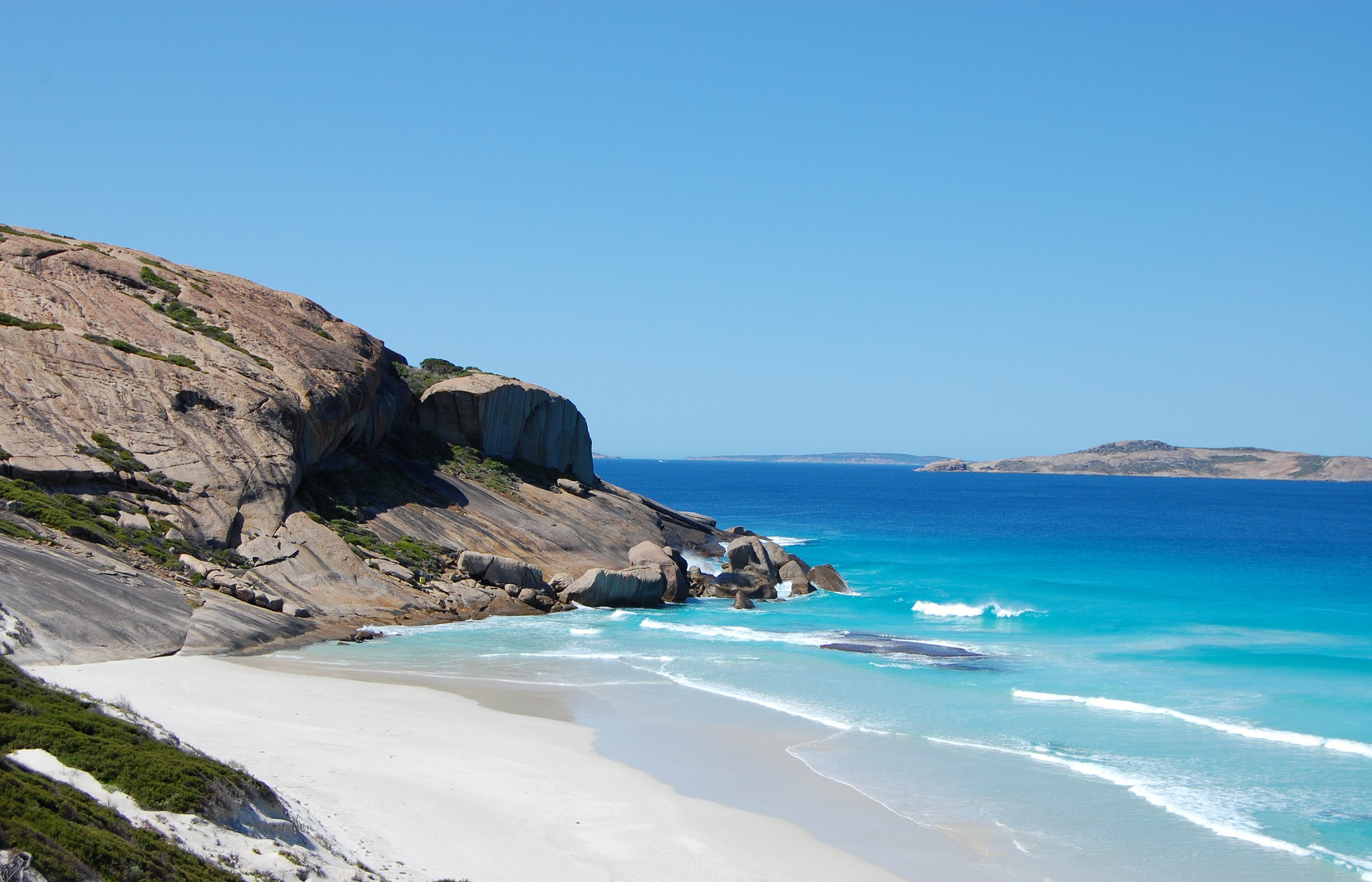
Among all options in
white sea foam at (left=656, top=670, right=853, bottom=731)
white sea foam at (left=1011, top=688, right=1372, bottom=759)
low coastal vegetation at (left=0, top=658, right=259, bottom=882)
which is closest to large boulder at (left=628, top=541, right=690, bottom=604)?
white sea foam at (left=656, top=670, right=853, bottom=731)

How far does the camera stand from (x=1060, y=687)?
94.5 feet

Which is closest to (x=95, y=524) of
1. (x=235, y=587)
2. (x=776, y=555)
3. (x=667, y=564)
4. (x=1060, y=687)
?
(x=235, y=587)

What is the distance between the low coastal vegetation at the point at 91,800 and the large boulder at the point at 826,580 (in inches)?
1597

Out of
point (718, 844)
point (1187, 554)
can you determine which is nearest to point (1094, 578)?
point (1187, 554)

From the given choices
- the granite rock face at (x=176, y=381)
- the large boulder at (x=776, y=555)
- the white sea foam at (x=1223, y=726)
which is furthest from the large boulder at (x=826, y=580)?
the granite rock face at (x=176, y=381)

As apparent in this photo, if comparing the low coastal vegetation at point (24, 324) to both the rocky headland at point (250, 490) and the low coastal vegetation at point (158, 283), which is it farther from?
the low coastal vegetation at point (158, 283)

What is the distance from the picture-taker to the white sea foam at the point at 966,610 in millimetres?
44531

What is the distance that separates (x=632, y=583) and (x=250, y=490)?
15299 mm

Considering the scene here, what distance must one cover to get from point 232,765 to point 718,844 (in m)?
7.07

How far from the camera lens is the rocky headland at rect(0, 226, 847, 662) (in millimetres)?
26453

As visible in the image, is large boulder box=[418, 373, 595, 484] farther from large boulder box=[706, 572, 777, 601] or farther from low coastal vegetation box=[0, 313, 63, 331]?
low coastal vegetation box=[0, 313, 63, 331]

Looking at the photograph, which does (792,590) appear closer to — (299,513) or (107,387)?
(299,513)

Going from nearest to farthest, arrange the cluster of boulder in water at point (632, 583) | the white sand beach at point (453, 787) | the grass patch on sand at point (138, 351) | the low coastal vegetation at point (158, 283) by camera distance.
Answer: the white sand beach at point (453, 787), the grass patch on sand at point (138, 351), the cluster of boulder in water at point (632, 583), the low coastal vegetation at point (158, 283)

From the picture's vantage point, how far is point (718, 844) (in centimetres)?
1517
